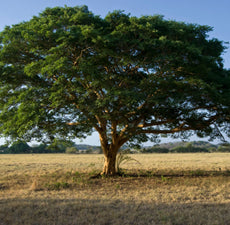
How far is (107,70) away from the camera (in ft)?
45.1

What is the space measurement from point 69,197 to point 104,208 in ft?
7.88

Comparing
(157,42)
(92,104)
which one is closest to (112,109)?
(92,104)

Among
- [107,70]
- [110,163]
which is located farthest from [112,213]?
[110,163]

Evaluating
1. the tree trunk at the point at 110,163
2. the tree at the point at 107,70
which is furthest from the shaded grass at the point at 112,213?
the tree trunk at the point at 110,163

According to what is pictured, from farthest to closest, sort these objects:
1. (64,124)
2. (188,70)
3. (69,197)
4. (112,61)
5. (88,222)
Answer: (64,124), (112,61), (188,70), (69,197), (88,222)

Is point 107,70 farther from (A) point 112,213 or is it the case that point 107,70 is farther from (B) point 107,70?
(A) point 112,213

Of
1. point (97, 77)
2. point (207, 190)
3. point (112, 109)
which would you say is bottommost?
point (207, 190)

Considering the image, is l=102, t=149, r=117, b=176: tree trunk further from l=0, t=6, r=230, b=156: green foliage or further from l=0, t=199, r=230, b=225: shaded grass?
l=0, t=199, r=230, b=225: shaded grass

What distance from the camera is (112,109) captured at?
1373cm

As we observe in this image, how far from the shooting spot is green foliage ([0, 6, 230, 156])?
11.4 m

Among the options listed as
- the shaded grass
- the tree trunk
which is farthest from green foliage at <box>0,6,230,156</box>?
the shaded grass

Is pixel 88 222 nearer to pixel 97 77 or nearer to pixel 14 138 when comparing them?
pixel 97 77

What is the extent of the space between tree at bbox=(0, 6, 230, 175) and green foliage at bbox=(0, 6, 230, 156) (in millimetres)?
42

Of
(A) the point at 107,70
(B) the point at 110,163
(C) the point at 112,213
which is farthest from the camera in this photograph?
(B) the point at 110,163
